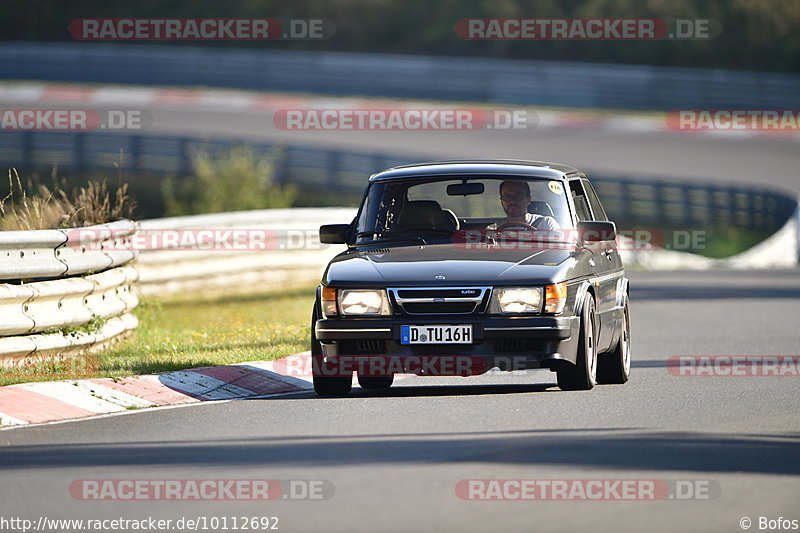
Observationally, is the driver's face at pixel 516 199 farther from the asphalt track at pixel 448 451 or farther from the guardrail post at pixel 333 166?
the guardrail post at pixel 333 166

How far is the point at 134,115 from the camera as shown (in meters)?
42.8

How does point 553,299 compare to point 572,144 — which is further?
point 572,144

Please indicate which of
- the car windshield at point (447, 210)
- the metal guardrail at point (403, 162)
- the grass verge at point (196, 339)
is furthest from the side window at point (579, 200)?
the metal guardrail at point (403, 162)

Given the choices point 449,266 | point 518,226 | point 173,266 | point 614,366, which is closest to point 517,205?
point 518,226

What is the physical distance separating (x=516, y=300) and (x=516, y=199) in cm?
151

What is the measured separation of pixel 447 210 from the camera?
12.1 meters

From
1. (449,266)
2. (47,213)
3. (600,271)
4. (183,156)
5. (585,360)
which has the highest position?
(183,156)

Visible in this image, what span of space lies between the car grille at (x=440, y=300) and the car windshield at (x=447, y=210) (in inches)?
48.2

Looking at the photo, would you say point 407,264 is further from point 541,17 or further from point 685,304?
point 541,17

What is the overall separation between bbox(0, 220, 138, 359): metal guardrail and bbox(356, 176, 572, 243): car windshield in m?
2.40

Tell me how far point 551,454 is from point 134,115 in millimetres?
35677

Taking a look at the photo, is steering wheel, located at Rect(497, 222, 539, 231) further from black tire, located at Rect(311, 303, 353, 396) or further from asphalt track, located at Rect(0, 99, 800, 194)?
asphalt track, located at Rect(0, 99, 800, 194)

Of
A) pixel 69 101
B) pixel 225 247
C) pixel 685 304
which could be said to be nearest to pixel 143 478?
pixel 225 247

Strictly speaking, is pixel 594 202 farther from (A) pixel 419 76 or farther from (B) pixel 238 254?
(A) pixel 419 76
